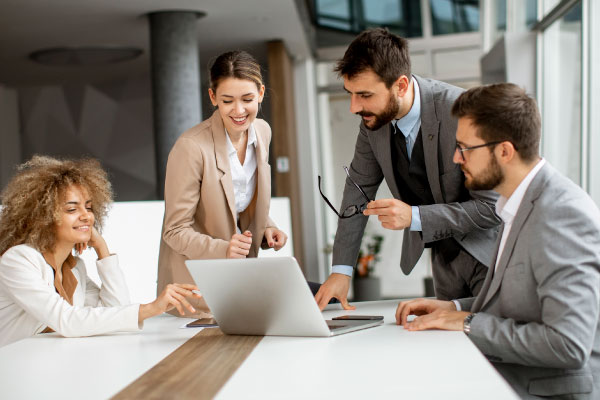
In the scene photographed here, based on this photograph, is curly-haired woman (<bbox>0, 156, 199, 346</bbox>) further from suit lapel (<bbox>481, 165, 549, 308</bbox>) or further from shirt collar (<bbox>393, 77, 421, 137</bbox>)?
shirt collar (<bbox>393, 77, 421, 137</bbox>)

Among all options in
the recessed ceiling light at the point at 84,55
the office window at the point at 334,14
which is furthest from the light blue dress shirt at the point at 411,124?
the office window at the point at 334,14

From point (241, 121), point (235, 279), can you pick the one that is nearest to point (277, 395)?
point (235, 279)

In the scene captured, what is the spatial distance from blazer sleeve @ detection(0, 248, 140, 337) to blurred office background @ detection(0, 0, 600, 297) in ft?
3.25

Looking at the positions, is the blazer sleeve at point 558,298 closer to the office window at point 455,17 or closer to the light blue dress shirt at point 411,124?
the light blue dress shirt at point 411,124

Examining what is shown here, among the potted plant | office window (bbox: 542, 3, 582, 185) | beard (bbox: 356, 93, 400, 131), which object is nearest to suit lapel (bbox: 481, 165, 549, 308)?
beard (bbox: 356, 93, 400, 131)

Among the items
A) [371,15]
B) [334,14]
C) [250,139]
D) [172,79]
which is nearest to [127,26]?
[172,79]

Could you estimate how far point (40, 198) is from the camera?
7.79 feet

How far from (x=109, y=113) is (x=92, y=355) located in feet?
35.0

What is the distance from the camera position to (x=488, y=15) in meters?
9.65

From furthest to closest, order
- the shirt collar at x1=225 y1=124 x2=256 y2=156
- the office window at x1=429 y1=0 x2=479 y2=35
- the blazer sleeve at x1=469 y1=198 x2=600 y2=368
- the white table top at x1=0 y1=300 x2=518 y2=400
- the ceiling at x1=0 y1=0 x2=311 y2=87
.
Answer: the office window at x1=429 y1=0 x2=479 y2=35, the ceiling at x1=0 y1=0 x2=311 y2=87, the shirt collar at x1=225 y1=124 x2=256 y2=156, the blazer sleeve at x1=469 y1=198 x2=600 y2=368, the white table top at x1=0 y1=300 x2=518 y2=400

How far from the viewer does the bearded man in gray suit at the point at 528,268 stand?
1562 millimetres

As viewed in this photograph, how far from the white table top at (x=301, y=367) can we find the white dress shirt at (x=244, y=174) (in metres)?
0.88

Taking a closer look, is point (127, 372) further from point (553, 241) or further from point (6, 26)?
point (6, 26)

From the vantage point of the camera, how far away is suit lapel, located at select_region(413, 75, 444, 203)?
2381 millimetres
